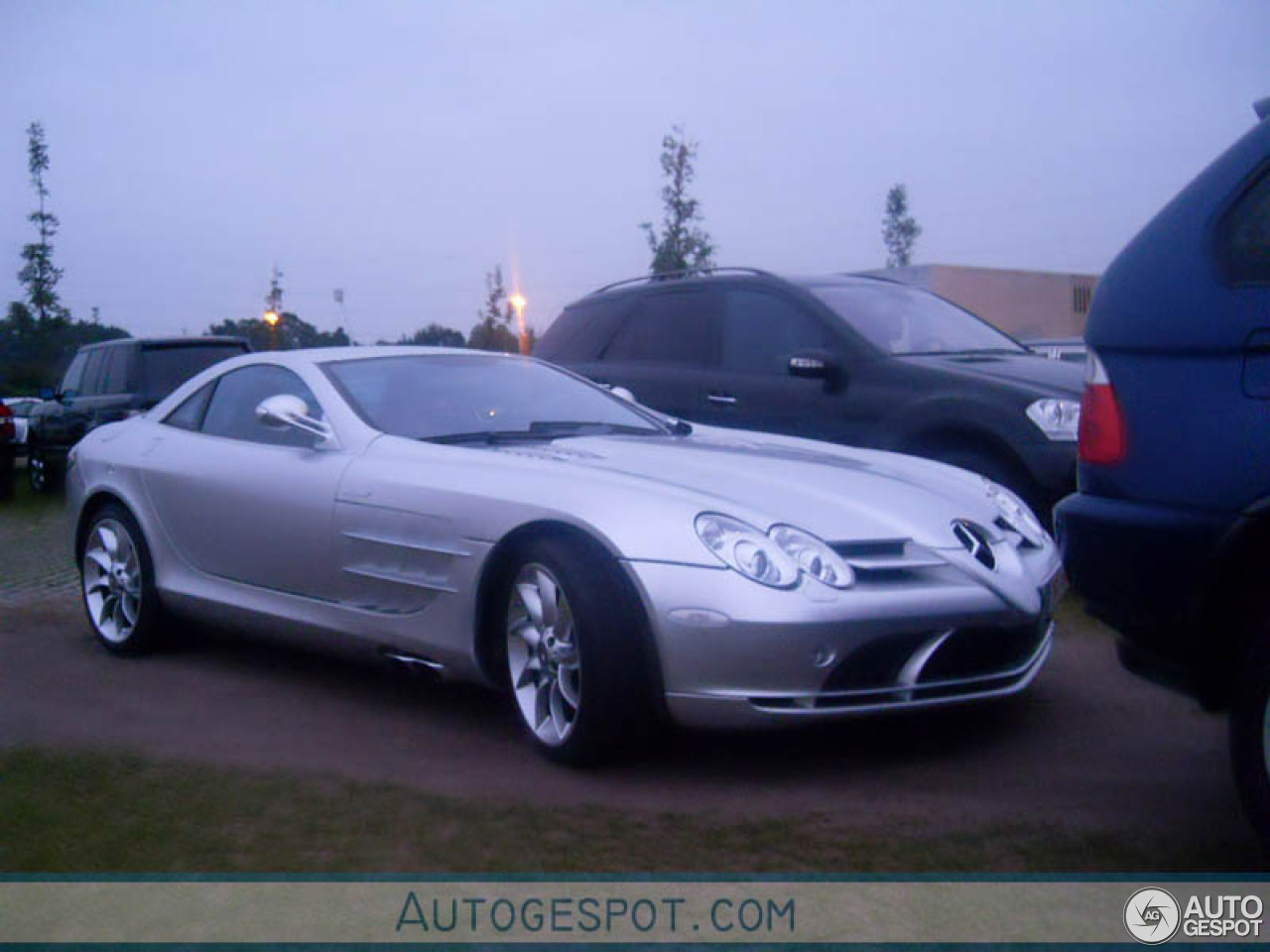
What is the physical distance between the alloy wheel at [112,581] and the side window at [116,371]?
8.55 m

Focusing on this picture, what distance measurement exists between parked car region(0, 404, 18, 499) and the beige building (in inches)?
761

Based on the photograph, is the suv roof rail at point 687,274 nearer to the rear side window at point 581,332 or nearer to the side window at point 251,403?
the rear side window at point 581,332

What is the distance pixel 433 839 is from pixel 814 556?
4.28 feet

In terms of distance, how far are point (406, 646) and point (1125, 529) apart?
240 cm

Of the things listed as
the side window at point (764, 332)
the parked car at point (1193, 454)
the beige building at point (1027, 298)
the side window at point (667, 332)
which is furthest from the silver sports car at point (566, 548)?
the beige building at point (1027, 298)

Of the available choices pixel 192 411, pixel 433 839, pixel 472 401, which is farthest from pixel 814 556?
pixel 192 411

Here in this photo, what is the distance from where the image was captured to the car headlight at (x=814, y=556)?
405 cm

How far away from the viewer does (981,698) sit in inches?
170

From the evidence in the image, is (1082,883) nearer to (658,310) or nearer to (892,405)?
(892,405)

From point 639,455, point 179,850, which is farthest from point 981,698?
point 179,850

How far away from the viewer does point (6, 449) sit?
54.4 ft

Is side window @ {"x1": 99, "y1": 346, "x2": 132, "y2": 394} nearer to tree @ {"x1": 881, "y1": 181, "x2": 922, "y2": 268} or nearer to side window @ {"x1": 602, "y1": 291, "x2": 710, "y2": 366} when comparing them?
side window @ {"x1": 602, "y1": 291, "x2": 710, "y2": 366}

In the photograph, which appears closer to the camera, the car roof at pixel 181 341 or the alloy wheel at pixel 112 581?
the alloy wheel at pixel 112 581

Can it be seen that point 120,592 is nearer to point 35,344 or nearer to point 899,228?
point 35,344
